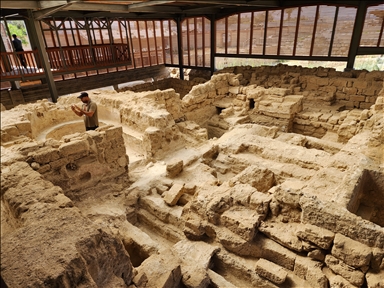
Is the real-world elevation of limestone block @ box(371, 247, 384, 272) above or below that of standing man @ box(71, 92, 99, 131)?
below

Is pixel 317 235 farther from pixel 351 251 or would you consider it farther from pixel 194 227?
pixel 194 227

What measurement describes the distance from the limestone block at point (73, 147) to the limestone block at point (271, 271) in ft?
11.3

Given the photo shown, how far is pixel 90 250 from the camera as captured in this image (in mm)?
2158

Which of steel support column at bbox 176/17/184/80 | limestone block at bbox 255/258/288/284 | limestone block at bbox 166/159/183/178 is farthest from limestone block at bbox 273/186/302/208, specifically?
steel support column at bbox 176/17/184/80

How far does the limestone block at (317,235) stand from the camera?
127 inches

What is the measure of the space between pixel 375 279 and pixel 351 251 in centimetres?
35

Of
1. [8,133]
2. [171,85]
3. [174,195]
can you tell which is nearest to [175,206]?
[174,195]

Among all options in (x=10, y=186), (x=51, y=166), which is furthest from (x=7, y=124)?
(x=51, y=166)

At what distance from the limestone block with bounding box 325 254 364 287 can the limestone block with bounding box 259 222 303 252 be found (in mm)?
352

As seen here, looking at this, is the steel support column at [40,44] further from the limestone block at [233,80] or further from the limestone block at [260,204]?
the limestone block at [233,80]

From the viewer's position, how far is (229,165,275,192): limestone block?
467cm

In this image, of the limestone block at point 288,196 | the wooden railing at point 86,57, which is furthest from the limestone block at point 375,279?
the wooden railing at point 86,57

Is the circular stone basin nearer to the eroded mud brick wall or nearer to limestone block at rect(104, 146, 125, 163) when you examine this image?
the eroded mud brick wall

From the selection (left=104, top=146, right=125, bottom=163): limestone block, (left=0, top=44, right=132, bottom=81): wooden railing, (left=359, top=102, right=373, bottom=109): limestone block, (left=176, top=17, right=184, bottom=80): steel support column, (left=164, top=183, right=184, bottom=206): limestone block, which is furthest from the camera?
(left=176, top=17, right=184, bottom=80): steel support column
